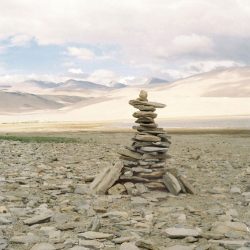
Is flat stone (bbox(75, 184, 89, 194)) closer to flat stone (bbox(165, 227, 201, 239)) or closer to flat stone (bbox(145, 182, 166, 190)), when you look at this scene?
flat stone (bbox(145, 182, 166, 190))

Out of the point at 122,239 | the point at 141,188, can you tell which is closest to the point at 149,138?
the point at 141,188

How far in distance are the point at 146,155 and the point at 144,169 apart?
1.45 feet

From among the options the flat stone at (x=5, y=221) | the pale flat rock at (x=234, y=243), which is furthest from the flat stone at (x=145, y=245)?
the flat stone at (x=5, y=221)

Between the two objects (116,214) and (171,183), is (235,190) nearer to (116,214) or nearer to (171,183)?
(171,183)

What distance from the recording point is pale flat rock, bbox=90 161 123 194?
48.8 ft

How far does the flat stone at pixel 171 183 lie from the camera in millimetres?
15070

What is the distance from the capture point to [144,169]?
607 inches

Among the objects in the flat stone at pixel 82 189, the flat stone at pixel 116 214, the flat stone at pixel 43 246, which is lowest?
the flat stone at pixel 43 246

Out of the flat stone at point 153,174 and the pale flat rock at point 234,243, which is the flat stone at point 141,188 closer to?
the flat stone at point 153,174

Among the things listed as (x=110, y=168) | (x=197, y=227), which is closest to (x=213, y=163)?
(x=110, y=168)

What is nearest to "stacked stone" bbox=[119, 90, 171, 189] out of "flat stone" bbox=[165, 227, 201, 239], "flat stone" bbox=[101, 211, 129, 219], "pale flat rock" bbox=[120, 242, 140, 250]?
"flat stone" bbox=[101, 211, 129, 219]

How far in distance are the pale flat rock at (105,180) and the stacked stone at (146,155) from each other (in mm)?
325

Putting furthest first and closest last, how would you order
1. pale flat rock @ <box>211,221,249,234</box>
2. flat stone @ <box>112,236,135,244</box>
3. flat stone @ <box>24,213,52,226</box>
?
flat stone @ <box>24,213,52,226</box>, pale flat rock @ <box>211,221,249,234</box>, flat stone @ <box>112,236,135,244</box>

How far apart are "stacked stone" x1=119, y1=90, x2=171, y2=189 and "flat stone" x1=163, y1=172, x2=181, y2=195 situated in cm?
19
